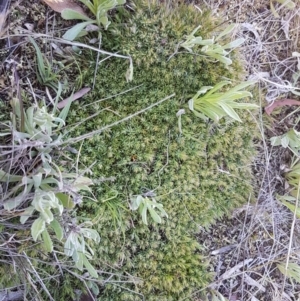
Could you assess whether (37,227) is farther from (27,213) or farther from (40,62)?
(40,62)

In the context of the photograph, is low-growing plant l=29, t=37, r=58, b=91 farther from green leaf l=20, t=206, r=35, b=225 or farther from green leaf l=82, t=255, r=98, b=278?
green leaf l=82, t=255, r=98, b=278

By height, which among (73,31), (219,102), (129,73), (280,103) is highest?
(73,31)

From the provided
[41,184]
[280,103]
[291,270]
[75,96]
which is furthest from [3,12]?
[291,270]

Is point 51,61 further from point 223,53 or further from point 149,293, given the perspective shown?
point 149,293

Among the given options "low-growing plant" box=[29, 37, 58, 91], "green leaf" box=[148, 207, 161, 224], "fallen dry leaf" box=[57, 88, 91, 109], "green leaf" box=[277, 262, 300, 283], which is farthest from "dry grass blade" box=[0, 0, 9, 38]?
"green leaf" box=[277, 262, 300, 283]

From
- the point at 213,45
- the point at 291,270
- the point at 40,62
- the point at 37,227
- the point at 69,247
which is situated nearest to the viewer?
the point at 37,227

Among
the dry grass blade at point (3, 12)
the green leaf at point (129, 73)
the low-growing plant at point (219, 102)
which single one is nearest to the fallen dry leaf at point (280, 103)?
the low-growing plant at point (219, 102)
